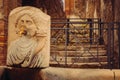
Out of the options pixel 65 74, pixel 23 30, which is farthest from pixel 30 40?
pixel 65 74

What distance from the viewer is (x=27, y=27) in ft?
11.0

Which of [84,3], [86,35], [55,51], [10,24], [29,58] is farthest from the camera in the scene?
[84,3]

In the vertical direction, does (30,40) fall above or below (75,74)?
above

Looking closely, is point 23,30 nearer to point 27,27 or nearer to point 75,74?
point 27,27

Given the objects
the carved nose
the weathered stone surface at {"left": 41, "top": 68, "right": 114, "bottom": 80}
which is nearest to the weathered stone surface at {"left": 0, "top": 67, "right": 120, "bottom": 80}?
the weathered stone surface at {"left": 41, "top": 68, "right": 114, "bottom": 80}

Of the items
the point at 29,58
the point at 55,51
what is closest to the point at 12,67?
the point at 29,58

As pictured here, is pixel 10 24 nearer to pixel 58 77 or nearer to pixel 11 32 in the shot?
pixel 11 32

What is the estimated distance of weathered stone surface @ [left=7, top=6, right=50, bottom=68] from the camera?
331cm

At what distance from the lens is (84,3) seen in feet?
43.6

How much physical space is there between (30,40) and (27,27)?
15 cm

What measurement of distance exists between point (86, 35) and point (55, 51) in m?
2.81

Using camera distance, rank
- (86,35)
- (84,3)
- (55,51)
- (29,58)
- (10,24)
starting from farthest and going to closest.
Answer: (84,3) → (86,35) → (55,51) → (10,24) → (29,58)

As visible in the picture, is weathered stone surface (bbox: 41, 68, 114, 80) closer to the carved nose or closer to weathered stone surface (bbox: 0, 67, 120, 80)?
weathered stone surface (bbox: 0, 67, 120, 80)

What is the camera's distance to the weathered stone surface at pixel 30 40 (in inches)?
130
